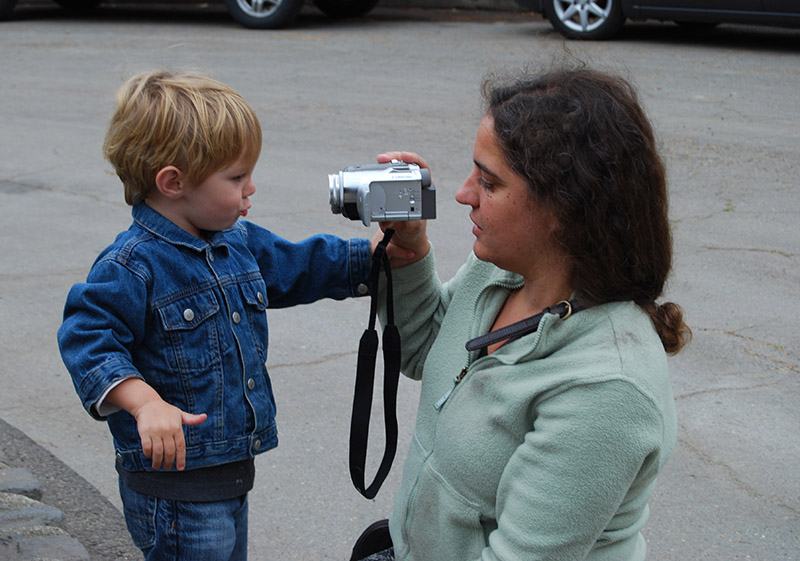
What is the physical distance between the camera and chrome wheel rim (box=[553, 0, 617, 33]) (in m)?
10.1

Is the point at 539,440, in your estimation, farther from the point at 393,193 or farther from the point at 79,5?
the point at 79,5

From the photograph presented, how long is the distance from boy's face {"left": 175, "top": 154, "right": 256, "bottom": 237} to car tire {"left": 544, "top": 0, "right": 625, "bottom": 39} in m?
8.76

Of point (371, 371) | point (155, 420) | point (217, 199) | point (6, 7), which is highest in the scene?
point (217, 199)

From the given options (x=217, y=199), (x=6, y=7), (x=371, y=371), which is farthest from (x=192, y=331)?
(x=6, y=7)

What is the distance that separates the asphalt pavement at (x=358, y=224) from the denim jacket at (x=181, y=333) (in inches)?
18.4

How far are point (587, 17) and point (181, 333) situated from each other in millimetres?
8999

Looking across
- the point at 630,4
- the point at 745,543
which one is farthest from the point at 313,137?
the point at 745,543

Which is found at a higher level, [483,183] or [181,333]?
[483,183]

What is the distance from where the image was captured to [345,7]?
512 inches

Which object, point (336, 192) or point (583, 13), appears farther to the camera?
point (583, 13)

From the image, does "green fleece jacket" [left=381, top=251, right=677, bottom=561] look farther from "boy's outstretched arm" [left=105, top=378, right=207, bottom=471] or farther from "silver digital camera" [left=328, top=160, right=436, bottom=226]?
"boy's outstretched arm" [left=105, top=378, right=207, bottom=471]

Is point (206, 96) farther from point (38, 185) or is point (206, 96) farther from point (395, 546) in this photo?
point (38, 185)

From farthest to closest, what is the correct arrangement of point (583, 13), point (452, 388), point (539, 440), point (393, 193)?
point (583, 13), point (393, 193), point (452, 388), point (539, 440)

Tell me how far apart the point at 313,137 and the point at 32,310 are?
3.17 metres
